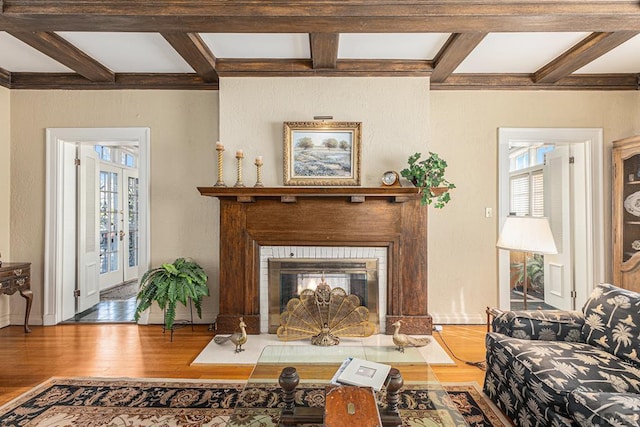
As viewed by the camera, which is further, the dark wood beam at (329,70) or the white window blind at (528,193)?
the white window blind at (528,193)

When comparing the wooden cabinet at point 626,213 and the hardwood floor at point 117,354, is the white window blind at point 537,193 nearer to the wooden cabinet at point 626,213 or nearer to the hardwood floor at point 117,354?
the wooden cabinet at point 626,213

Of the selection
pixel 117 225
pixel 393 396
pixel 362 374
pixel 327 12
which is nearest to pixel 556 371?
pixel 393 396

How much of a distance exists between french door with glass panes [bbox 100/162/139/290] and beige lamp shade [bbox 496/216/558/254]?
5393 mm

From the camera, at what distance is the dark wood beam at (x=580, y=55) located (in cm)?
276

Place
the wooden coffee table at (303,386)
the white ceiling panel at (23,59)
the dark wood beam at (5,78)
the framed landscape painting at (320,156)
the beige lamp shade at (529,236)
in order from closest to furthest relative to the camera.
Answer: the wooden coffee table at (303,386) → the beige lamp shade at (529,236) → the white ceiling panel at (23,59) → the framed landscape painting at (320,156) → the dark wood beam at (5,78)

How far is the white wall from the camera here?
3.70 metres

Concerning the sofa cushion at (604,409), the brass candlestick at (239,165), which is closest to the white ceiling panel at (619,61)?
the sofa cushion at (604,409)

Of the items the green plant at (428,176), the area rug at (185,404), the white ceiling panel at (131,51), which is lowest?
the area rug at (185,404)

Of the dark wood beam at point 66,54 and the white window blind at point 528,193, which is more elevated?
the dark wood beam at point 66,54

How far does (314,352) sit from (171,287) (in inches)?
66.1

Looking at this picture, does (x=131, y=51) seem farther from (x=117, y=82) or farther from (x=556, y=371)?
(x=556, y=371)

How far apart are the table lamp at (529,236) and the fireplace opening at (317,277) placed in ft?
4.19

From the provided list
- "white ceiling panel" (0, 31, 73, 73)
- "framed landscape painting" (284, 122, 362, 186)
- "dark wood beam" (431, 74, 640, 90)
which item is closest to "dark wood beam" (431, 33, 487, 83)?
"dark wood beam" (431, 74, 640, 90)

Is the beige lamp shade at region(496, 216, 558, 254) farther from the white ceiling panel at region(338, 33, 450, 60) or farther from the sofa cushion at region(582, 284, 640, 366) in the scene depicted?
the white ceiling panel at region(338, 33, 450, 60)
